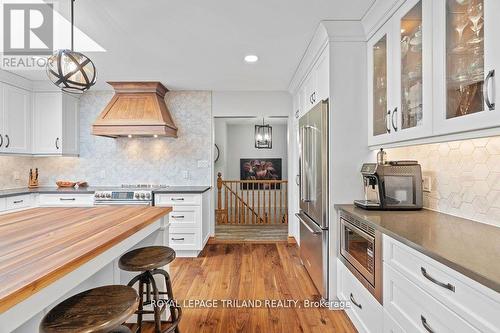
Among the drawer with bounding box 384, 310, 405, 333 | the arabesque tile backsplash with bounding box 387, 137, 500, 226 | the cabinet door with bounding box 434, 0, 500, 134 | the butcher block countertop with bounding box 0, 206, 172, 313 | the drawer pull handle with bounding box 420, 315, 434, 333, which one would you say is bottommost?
the drawer with bounding box 384, 310, 405, 333

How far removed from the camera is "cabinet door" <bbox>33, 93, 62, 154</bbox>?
4.04 m

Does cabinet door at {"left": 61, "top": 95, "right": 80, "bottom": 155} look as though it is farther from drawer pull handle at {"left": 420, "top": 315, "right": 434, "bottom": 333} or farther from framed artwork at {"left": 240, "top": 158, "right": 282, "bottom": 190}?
drawer pull handle at {"left": 420, "top": 315, "right": 434, "bottom": 333}

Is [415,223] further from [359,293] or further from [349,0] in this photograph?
[349,0]

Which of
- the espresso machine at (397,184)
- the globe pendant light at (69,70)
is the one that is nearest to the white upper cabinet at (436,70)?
the espresso machine at (397,184)

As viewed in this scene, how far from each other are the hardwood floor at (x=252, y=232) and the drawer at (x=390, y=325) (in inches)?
121

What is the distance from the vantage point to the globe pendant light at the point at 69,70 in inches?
70.4

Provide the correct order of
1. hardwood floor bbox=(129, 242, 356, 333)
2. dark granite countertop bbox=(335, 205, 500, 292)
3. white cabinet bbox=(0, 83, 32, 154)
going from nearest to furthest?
dark granite countertop bbox=(335, 205, 500, 292) < hardwood floor bbox=(129, 242, 356, 333) < white cabinet bbox=(0, 83, 32, 154)

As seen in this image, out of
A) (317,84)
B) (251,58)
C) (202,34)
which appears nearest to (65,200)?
(202,34)

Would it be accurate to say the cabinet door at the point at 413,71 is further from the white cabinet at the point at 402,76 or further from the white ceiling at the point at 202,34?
the white ceiling at the point at 202,34

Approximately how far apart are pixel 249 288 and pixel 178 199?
1.62m

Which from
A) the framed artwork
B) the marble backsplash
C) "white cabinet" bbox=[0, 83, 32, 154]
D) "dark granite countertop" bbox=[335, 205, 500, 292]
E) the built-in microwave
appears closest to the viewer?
"dark granite countertop" bbox=[335, 205, 500, 292]

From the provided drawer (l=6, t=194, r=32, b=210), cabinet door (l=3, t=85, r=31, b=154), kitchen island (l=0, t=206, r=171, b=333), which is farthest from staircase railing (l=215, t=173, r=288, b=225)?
kitchen island (l=0, t=206, r=171, b=333)

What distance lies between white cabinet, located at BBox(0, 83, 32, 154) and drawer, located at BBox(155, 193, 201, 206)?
201 cm

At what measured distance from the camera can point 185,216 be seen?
12.7ft
